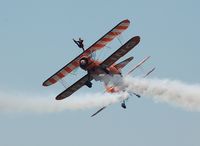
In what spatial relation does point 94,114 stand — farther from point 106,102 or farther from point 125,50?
point 125,50

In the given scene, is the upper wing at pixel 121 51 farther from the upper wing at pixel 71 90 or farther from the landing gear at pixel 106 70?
the upper wing at pixel 71 90

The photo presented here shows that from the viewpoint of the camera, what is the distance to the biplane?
70.8 metres

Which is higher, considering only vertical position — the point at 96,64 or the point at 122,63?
the point at 122,63

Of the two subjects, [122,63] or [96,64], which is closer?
[96,64]

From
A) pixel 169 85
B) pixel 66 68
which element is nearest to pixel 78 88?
pixel 66 68

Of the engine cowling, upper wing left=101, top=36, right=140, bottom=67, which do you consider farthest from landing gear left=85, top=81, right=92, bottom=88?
upper wing left=101, top=36, right=140, bottom=67

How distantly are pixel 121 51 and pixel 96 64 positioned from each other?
1920 millimetres

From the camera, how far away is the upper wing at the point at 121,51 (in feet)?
229

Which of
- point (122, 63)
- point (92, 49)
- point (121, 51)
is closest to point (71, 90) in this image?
point (92, 49)

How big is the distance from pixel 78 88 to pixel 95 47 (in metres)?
3.55

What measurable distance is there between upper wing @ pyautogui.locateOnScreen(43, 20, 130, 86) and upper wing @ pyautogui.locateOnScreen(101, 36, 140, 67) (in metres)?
1.58

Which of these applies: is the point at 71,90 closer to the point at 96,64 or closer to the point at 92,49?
the point at 92,49

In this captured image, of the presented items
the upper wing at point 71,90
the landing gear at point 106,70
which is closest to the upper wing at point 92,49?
the upper wing at point 71,90

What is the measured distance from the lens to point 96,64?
7112 centimetres
